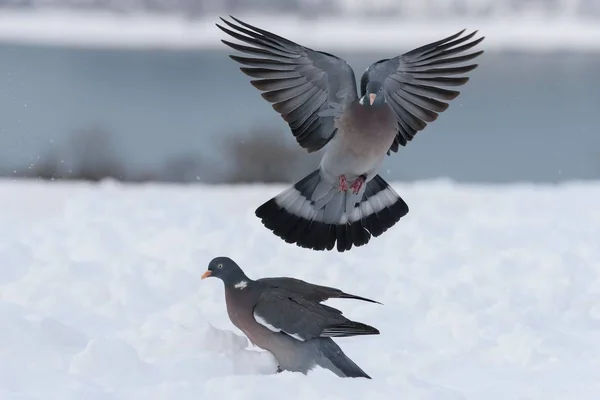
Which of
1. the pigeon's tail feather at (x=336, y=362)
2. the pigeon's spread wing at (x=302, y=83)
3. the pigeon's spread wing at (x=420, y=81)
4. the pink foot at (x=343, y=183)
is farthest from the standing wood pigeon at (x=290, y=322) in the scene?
the pigeon's spread wing at (x=420, y=81)

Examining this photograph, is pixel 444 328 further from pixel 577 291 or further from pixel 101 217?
pixel 101 217

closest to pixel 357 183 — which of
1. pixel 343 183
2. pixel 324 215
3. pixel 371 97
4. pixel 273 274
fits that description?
pixel 343 183

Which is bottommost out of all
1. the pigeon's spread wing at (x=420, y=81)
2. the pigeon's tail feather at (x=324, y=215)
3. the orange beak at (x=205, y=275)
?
the orange beak at (x=205, y=275)

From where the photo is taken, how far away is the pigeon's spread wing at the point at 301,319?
2979 millimetres

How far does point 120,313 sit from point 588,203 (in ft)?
10.9

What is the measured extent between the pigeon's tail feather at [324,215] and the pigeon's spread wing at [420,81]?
0.89 ft

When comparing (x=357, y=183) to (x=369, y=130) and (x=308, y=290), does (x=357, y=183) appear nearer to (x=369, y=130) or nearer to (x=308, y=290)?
(x=369, y=130)

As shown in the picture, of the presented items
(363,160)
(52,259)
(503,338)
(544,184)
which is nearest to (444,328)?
(503,338)

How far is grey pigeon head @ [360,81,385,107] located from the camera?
2.97 m

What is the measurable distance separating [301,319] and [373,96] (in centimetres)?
76

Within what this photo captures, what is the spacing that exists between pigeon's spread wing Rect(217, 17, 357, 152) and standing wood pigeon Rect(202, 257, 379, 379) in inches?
20.2

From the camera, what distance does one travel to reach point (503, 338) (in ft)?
12.1

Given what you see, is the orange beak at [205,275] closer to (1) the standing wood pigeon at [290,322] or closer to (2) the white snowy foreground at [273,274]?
(1) the standing wood pigeon at [290,322]

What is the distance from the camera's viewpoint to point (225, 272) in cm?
312
